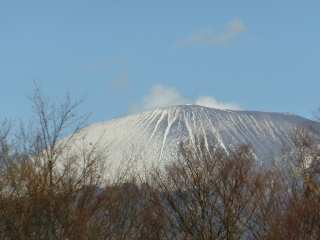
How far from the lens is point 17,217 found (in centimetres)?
1433

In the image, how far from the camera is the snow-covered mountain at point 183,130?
56.7 meters

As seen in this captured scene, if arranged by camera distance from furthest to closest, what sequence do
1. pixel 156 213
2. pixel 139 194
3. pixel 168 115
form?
pixel 168 115 < pixel 139 194 < pixel 156 213

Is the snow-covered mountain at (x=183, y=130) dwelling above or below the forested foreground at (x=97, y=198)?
above

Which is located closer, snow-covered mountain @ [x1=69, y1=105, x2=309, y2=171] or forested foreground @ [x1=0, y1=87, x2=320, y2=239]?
forested foreground @ [x1=0, y1=87, x2=320, y2=239]

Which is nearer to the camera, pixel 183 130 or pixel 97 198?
pixel 97 198

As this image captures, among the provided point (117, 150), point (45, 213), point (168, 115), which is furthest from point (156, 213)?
point (168, 115)

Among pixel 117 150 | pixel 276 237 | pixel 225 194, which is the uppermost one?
pixel 117 150

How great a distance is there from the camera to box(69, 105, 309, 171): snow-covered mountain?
56.7 meters

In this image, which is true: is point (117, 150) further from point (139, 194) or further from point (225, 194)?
point (225, 194)

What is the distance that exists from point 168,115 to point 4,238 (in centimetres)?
4886

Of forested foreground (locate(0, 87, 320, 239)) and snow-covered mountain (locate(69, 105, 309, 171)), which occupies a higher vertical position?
snow-covered mountain (locate(69, 105, 309, 171))

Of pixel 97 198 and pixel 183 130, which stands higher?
pixel 183 130

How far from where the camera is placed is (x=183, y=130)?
194 feet

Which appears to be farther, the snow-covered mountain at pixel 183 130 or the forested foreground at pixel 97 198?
the snow-covered mountain at pixel 183 130
